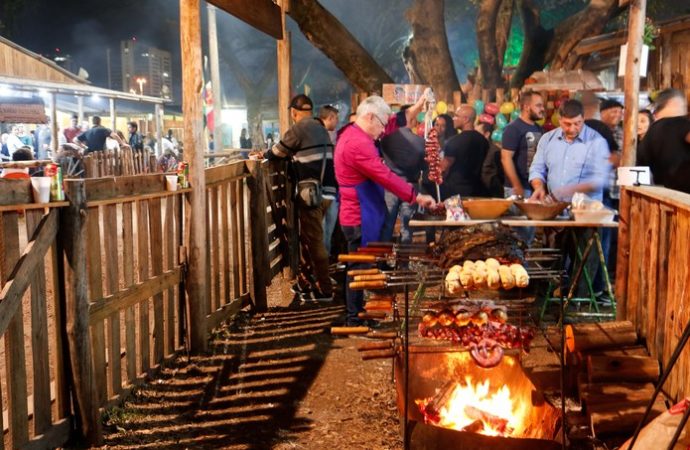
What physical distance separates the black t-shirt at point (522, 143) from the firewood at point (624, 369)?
4.82 meters

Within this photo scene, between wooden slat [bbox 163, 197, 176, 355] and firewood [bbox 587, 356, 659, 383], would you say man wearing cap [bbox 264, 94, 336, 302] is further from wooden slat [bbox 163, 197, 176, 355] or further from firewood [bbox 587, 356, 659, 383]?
firewood [bbox 587, 356, 659, 383]

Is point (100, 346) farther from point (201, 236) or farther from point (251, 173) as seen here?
point (251, 173)

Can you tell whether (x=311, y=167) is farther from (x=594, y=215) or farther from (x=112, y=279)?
(x=112, y=279)

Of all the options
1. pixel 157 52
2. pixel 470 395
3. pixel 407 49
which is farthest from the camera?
pixel 157 52

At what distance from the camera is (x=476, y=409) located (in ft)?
16.5

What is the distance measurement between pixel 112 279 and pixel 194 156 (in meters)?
1.77

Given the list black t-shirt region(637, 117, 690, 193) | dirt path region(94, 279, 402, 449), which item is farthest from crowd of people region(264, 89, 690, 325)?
dirt path region(94, 279, 402, 449)

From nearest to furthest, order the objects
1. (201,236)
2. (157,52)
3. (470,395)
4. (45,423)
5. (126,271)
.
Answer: (45,423) → (470,395) → (126,271) → (201,236) → (157,52)

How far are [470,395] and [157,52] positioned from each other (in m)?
51.2

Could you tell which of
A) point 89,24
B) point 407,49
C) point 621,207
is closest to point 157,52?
point 89,24

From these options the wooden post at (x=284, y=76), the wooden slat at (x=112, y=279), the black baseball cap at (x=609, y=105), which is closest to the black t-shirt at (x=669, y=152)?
the black baseball cap at (x=609, y=105)

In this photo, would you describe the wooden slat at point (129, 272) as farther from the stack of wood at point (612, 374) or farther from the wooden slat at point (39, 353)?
the stack of wood at point (612, 374)

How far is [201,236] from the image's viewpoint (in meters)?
6.98

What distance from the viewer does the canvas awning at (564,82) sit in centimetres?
1477
